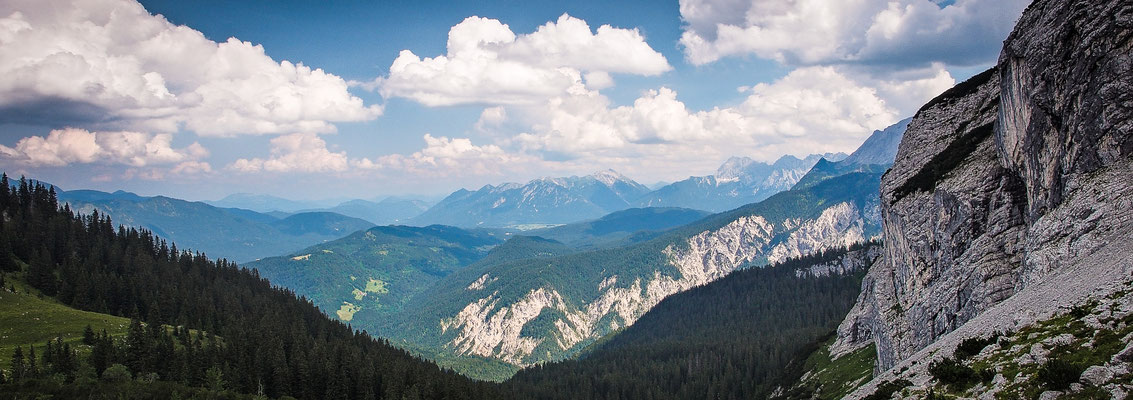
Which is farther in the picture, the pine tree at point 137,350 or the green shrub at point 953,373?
the pine tree at point 137,350

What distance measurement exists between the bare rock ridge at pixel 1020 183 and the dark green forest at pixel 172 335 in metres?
77.1

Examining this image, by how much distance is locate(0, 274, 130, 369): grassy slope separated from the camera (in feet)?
302

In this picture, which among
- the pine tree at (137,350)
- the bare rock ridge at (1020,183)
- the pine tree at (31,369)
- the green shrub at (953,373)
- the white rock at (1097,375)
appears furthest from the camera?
the pine tree at (137,350)

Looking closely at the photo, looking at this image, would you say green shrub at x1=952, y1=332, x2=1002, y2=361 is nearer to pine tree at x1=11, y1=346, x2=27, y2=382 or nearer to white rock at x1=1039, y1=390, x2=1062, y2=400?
white rock at x1=1039, y1=390, x2=1062, y2=400

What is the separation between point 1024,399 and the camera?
24.4 metres

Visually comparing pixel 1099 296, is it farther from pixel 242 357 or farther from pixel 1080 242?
pixel 242 357

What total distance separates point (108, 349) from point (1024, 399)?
347 feet

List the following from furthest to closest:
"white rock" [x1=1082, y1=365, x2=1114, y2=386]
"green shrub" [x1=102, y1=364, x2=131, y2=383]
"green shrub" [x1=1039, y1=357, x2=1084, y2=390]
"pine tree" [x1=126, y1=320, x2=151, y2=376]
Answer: "pine tree" [x1=126, y1=320, x2=151, y2=376] < "green shrub" [x1=102, y1=364, x2=131, y2=383] < "green shrub" [x1=1039, y1=357, x2=1084, y2=390] < "white rock" [x1=1082, y1=365, x2=1114, y2=386]

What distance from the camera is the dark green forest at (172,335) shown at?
79.9 m

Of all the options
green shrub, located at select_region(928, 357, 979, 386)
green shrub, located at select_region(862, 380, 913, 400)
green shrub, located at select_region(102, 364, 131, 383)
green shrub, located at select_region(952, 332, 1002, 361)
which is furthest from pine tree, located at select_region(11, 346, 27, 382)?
green shrub, located at select_region(952, 332, 1002, 361)

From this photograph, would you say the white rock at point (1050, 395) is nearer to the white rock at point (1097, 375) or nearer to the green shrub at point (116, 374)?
the white rock at point (1097, 375)

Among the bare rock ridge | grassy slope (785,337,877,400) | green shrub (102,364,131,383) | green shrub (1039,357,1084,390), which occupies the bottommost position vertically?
grassy slope (785,337,877,400)

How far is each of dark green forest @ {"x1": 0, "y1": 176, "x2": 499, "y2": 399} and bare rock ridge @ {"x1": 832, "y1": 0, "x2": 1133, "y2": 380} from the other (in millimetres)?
77075

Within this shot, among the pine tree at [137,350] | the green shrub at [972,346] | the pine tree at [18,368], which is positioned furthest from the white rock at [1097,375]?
the pine tree at [137,350]
